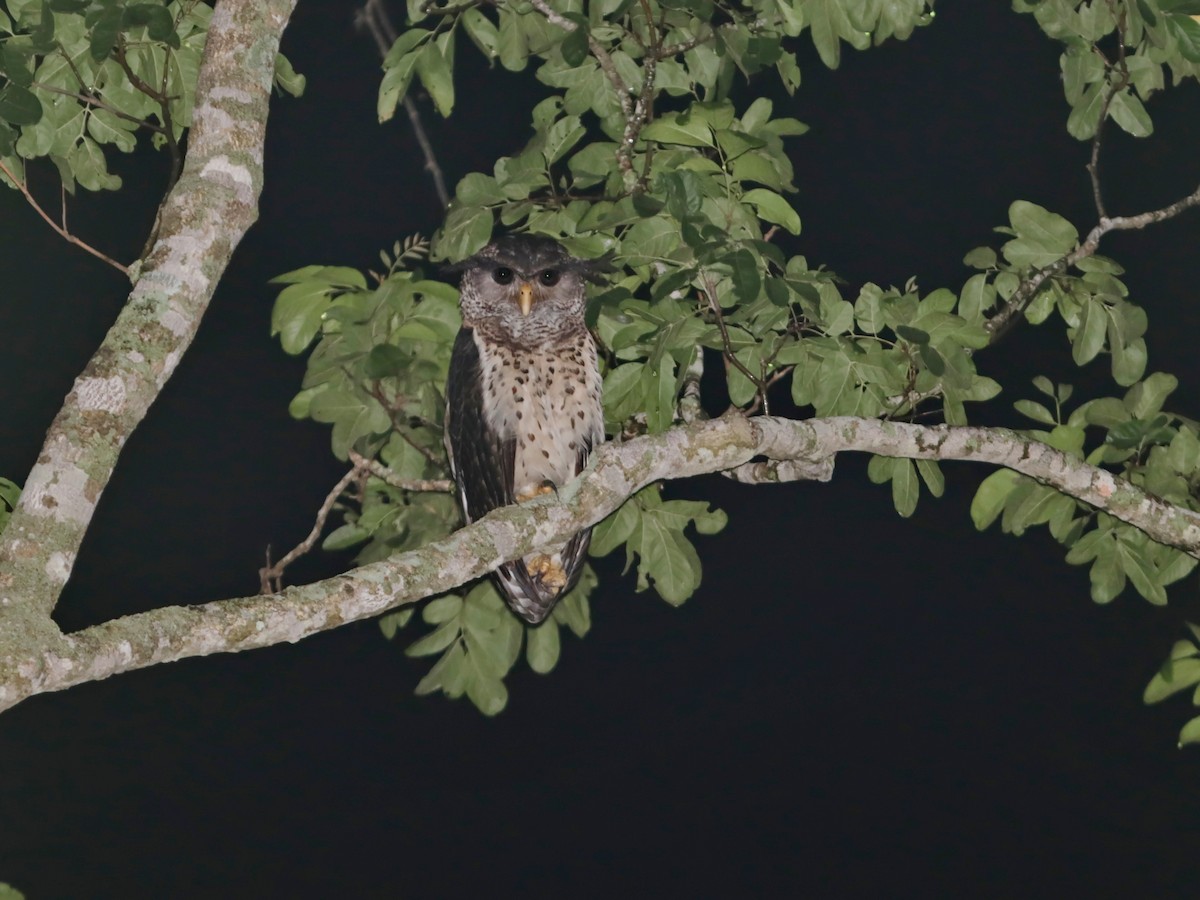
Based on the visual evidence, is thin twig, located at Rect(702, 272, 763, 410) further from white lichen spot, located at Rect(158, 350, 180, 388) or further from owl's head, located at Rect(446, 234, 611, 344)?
white lichen spot, located at Rect(158, 350, 180, 388)

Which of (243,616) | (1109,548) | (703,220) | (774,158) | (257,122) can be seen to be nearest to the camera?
(243,616)

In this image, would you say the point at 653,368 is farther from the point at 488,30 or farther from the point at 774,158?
the point at 488,30

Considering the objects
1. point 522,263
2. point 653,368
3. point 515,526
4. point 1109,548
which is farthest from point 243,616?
point 1109,548

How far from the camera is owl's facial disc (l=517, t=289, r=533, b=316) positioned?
9.26 ft

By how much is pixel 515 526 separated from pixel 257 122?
81 centimetres

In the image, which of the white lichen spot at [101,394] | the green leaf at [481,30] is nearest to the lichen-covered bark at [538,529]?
the white lichen spot at [101,394]

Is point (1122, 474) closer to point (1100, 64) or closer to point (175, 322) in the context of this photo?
point (1100, 64)

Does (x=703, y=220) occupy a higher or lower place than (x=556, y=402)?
higher

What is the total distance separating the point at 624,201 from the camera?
2.46 metres

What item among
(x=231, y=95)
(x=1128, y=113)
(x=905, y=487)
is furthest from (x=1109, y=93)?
(x=231, y=95)

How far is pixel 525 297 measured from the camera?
2.82 metres

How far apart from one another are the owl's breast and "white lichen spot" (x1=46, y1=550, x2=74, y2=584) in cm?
115

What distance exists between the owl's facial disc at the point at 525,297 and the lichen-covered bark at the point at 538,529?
571mm

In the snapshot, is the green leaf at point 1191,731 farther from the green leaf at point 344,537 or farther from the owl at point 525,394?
the green leaf at point 344,537
